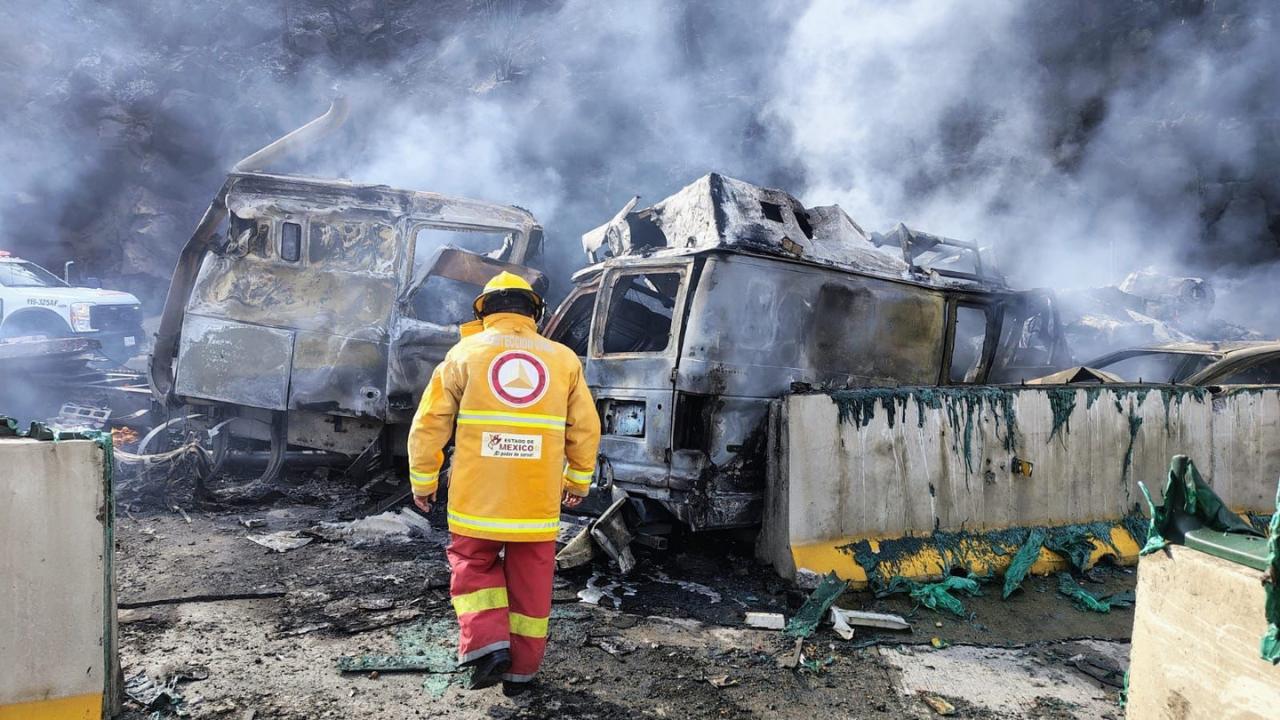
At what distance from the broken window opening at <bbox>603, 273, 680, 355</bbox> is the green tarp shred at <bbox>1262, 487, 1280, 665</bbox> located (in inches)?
151

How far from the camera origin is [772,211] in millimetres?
4574

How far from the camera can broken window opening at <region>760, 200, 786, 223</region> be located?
451 cm

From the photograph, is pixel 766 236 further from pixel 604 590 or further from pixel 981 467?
pixel 604 590

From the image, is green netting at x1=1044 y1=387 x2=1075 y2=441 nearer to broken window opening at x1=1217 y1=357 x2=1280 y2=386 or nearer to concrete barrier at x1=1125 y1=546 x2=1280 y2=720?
broken window opening at x1=1217 y1=357 x2=1280 y2=386

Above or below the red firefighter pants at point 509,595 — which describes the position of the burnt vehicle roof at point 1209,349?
above

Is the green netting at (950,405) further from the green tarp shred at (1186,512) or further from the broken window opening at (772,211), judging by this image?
the green tarp shred at (1186,512)

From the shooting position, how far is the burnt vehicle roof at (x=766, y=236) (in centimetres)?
425

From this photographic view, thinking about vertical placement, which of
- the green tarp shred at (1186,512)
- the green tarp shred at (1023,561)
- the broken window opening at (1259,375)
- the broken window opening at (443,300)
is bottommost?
the green tarp shred at (1023,561)

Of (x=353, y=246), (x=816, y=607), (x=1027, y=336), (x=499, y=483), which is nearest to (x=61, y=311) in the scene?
(x=353, y=246)

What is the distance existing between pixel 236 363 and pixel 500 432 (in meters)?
4.11

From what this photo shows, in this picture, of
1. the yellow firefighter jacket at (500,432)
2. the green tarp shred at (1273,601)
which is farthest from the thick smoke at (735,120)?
the green tarp shred at (1273,601)

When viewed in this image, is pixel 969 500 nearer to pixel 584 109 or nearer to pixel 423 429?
pixel 423 429

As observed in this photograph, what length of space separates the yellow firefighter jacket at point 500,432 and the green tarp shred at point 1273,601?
2029 mm

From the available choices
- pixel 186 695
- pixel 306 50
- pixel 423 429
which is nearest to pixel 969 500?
pixel 423 429
